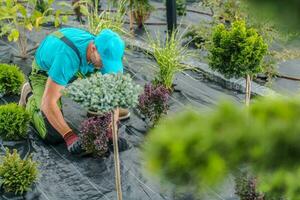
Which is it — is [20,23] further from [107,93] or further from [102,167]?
[107,93]

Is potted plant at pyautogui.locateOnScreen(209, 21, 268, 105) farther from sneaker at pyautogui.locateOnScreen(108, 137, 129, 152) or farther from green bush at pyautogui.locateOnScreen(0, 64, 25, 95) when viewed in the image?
green bush at pyautogui.locateOnScreen(0, 64, 25, 95)

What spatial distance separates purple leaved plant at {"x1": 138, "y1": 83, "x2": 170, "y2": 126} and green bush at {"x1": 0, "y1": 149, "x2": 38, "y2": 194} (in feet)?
3.74

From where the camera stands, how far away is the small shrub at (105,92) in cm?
304

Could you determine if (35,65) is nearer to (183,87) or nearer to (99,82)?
(99,82)

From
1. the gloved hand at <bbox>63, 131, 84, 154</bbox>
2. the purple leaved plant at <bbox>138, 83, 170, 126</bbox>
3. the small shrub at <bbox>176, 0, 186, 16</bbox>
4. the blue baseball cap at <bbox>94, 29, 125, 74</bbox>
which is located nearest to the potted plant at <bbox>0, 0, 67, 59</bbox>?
the gloved hand at <bbox>63, 131, 84, 154</bbox>

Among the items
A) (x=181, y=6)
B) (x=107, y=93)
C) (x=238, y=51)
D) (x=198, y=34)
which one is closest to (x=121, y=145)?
(x=107, y=93)

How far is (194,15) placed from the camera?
287 inches

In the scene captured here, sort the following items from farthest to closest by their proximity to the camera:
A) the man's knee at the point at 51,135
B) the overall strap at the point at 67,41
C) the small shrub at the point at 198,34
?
the small shrub at the point at 198,34
the man's knee at the point at 51,135
the overall strap at the point at 67,41

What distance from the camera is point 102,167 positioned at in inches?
149

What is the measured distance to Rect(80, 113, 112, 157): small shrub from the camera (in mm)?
3713

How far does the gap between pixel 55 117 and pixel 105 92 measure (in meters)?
1.03

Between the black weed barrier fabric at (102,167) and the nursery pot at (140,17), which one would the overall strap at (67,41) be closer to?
the black weed barrier fabric at (102,167)

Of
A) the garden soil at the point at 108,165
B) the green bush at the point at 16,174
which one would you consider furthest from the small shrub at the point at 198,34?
the green bush at the point at 16,174

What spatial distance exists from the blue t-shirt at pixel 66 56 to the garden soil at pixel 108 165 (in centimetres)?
64
